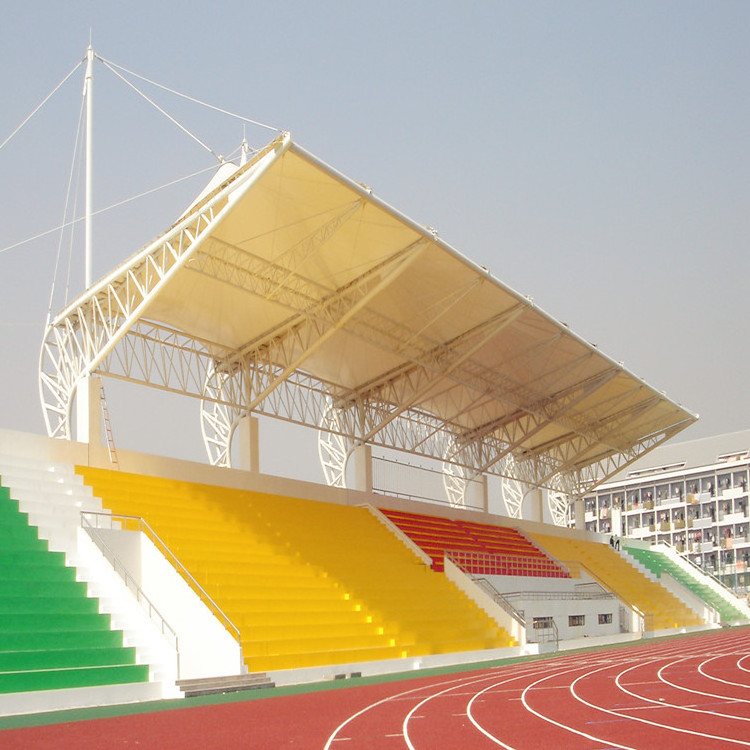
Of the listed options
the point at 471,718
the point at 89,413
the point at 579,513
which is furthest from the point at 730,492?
the point at 471,718

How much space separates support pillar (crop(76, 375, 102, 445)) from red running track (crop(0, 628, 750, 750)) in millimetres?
9658

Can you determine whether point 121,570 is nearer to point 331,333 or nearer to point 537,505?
point 331,333

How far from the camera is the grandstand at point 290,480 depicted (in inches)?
653

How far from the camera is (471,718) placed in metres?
10.8

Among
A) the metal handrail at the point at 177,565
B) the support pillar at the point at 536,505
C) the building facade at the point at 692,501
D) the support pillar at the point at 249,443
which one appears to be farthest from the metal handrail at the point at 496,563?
the building facade at the point at 692,501

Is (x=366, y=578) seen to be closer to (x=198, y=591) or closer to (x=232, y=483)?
(x=232, y=483)

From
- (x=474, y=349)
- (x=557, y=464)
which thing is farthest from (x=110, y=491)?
(x=557, y=464)

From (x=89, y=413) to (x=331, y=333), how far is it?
652 cm

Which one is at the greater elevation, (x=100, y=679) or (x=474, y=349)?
(x=474, y=349)

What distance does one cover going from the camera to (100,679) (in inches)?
560

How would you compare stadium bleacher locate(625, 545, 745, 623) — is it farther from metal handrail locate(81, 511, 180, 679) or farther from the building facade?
metal handrail locate(81, 511, 180, 679)

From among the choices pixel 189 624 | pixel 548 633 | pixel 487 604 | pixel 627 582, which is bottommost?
pixel 548 633

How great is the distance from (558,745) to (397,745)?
4.89 ft

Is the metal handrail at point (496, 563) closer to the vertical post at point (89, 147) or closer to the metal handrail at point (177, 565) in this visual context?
the metal handrail at point (177, 565)
